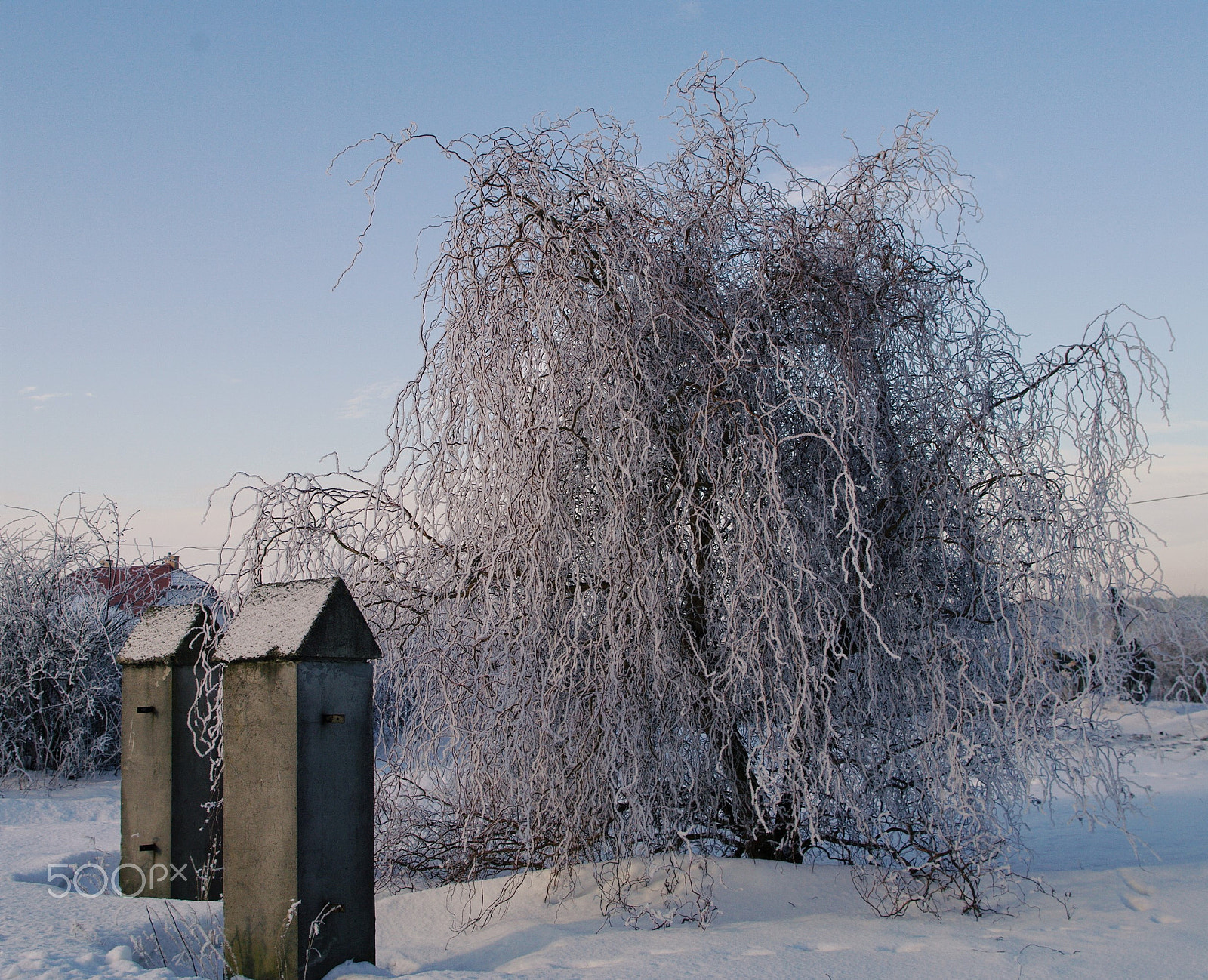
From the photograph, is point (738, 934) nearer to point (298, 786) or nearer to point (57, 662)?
point (298, 786)

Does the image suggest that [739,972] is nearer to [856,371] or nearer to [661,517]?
[661,517]

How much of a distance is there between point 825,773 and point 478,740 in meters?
1.54

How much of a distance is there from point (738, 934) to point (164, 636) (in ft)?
10.4

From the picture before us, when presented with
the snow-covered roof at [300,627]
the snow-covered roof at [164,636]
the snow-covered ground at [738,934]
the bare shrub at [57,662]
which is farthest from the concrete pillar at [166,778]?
the bare shrub at [57,662]

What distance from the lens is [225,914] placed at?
3271mm

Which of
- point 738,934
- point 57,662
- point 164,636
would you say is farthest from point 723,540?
point 57,662

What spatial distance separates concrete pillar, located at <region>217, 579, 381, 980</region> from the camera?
313cm

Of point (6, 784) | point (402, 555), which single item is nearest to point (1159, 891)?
point (402, 555)

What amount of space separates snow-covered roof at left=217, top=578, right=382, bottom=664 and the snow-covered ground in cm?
106

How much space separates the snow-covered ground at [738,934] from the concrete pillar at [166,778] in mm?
417

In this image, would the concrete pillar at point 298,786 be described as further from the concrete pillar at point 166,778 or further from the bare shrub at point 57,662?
the bare shrub at point 57,662

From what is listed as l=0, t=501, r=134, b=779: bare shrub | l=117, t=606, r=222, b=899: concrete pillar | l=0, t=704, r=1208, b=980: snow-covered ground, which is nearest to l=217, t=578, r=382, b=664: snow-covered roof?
l=0, t=704, r=1208, b=980: snow-covered ground

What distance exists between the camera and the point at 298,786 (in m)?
3.14

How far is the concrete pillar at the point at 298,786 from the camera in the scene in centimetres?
313
